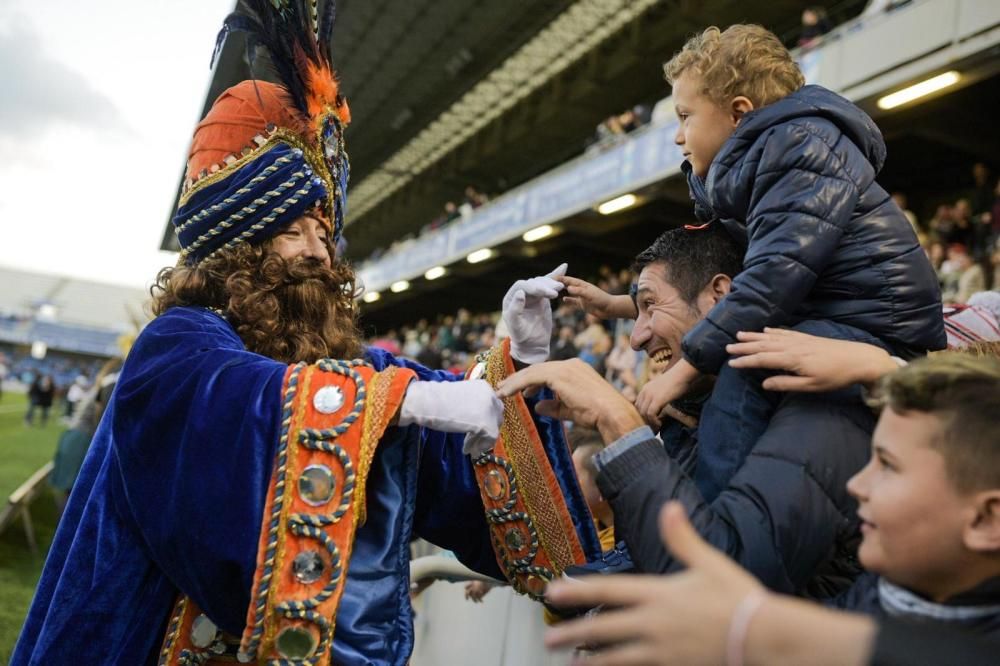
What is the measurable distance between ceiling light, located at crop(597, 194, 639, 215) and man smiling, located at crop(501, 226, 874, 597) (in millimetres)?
11601

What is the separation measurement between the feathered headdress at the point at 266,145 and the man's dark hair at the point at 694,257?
845 millimetres

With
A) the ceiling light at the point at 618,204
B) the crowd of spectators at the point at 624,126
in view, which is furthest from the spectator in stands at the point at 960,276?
the crowd of spectators at the point at 624,126

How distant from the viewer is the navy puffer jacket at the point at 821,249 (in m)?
1.50

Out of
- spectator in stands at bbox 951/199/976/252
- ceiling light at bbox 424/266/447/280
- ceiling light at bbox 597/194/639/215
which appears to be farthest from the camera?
ceiling light at bbox 424/266/447/280

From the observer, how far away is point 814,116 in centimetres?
162

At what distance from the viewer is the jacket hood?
1622mm

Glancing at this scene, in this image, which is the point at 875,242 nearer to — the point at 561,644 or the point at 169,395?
the point at 561,644

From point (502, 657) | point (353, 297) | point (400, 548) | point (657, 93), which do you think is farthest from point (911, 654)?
point (657, 93)

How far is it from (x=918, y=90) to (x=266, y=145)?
919 centimetres

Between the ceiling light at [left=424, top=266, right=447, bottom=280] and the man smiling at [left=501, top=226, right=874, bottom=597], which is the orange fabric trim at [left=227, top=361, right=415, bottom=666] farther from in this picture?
the ceiling light at [left=424, top=266, right=447, bottom=280]

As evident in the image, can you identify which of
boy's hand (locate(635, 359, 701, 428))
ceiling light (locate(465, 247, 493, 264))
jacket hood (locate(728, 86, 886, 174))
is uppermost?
ceiling light (locate(465, 247, 493, 264))

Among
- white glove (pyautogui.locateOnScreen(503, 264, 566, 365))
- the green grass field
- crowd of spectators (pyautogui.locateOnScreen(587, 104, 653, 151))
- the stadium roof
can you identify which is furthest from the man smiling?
the stadium roof

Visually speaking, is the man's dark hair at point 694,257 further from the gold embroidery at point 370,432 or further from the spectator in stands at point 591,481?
the spectator in stands at point 591,481

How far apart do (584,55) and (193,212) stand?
18097 millimetres
